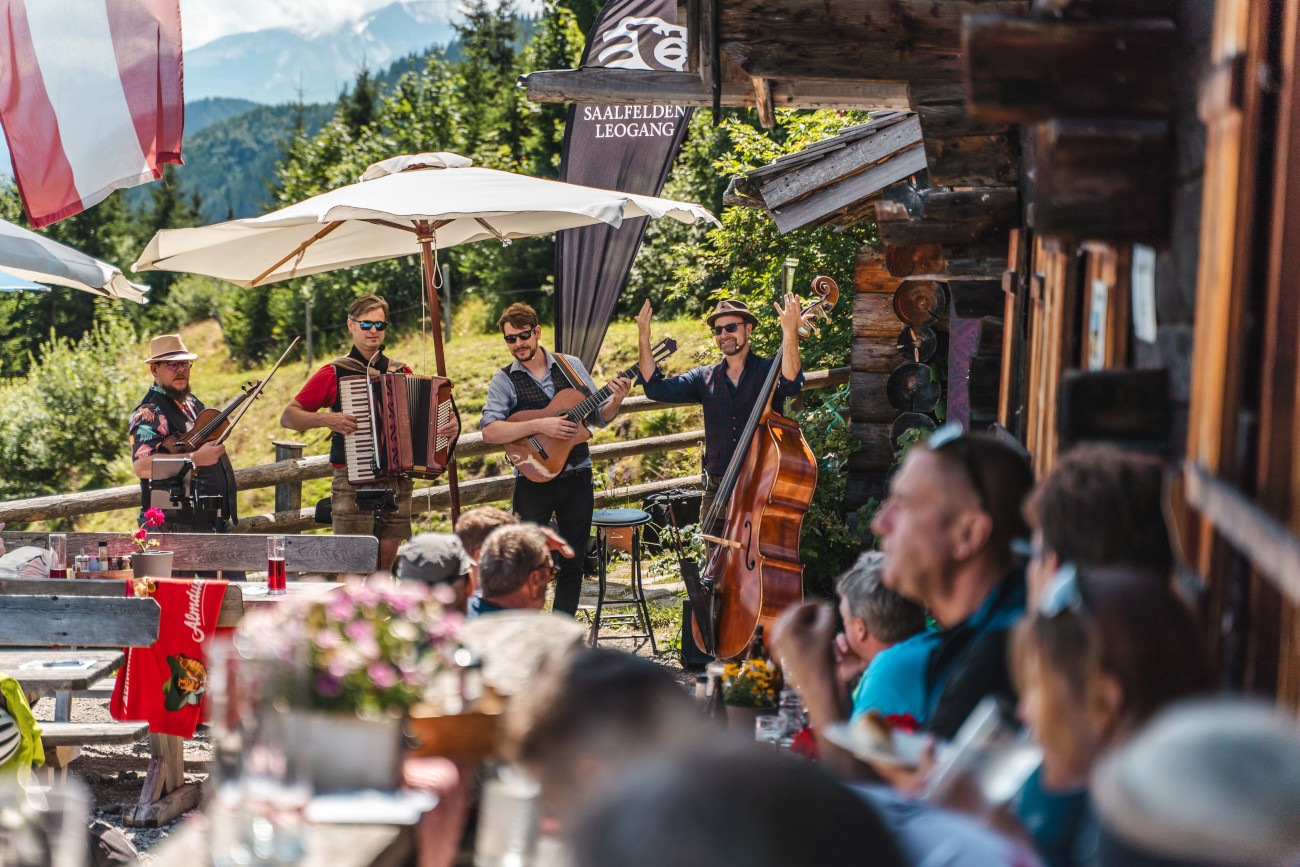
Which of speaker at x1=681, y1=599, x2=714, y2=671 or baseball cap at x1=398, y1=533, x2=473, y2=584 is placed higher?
baseball cap at x1=398, y1=533, x2=473, y2=584

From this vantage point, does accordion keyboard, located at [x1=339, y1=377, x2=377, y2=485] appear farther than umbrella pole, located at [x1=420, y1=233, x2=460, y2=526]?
No

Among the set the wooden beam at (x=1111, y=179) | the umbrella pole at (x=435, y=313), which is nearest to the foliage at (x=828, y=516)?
the umbrella pole at (x=435, y=313)

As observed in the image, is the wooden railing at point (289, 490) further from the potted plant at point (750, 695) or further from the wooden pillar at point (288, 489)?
the potted plant at point (750, 695)

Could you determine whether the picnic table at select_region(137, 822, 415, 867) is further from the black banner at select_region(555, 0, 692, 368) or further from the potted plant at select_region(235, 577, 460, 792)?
the black banner at select_region(555, 0, 692, 368)

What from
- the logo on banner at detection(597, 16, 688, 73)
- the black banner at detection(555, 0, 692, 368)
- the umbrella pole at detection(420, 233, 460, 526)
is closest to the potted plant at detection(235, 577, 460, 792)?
the umbrella pole at detection(420, 233, 460, 526)

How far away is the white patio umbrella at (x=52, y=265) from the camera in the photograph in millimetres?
5897

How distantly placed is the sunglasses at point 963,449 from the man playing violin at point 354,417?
430 centimetres

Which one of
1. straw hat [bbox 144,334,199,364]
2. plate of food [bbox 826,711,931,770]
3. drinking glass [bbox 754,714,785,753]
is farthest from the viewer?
straw hat [bbox 144,334,199,364]

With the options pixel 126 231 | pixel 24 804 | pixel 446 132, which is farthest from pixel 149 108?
pixel 126 231

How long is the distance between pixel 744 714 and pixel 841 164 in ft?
12.0

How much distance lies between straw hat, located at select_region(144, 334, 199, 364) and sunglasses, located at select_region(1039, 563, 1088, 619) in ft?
16.7

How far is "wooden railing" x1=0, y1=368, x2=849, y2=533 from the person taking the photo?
694 cm

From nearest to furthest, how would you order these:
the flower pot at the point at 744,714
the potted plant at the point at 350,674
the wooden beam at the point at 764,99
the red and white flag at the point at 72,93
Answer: the potted plant at the point at 350,674
the flower pot at the point at 744,714
the wooden beam at the point at 764,99
the red and white flag at the point at 72,93

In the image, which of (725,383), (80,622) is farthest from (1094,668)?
(725,383)
